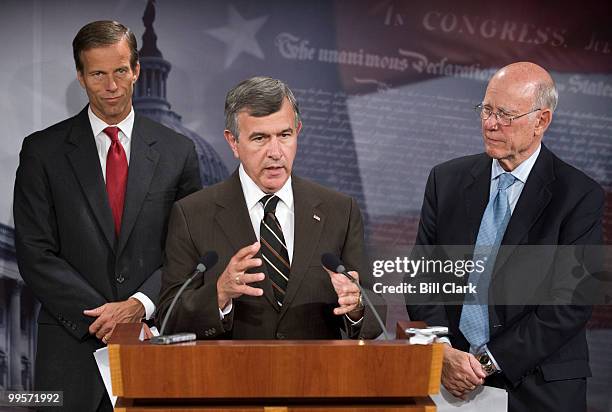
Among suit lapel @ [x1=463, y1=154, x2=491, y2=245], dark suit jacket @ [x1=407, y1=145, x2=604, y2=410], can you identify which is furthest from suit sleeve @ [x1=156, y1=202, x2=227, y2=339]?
suit lapel @ [x1=463, y1=154, x2=491, y2=245]

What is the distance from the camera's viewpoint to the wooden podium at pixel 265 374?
270 centimetres

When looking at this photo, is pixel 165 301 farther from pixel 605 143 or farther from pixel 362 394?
pixel 605 143

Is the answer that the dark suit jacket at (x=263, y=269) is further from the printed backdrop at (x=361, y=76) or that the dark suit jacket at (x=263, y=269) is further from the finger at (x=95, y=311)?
the printed backdrop at (x=361, y=76)

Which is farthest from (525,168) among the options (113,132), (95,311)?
(95,311)

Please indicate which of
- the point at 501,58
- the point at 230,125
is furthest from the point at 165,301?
the point at 501,58

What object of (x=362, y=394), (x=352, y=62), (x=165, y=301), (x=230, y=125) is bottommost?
(x=362, y=394)

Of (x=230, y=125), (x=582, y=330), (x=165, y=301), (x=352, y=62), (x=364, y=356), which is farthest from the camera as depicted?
(x=352, y=62)

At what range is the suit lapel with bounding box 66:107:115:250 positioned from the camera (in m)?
4.04

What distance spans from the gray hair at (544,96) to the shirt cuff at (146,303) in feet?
5.73

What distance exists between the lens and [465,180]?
3.98 meters

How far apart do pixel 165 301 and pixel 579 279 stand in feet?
5.16

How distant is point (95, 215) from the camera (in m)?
4.04

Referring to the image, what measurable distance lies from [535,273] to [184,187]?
4.95ft

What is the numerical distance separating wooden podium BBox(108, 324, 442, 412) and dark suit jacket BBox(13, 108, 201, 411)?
4.30 feet
